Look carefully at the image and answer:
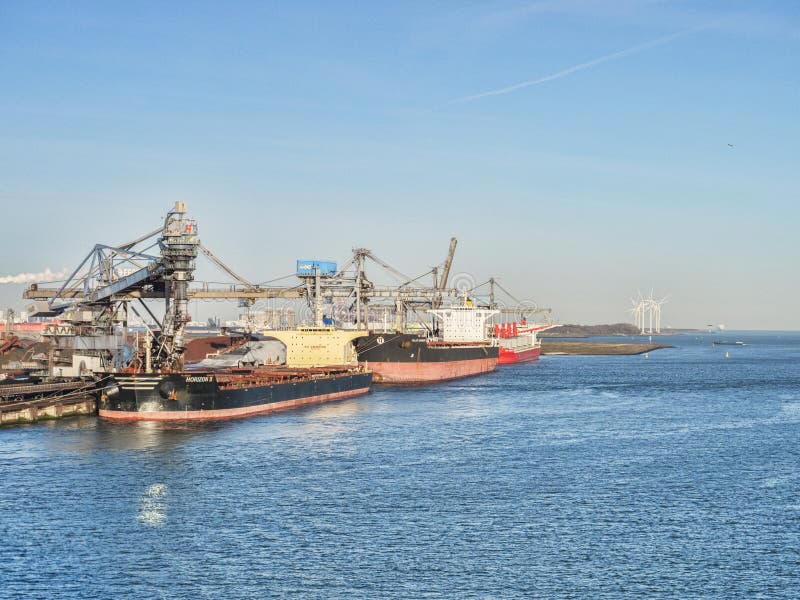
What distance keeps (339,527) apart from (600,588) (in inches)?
352

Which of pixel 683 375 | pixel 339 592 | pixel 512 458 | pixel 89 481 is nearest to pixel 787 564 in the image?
pixel 339 592

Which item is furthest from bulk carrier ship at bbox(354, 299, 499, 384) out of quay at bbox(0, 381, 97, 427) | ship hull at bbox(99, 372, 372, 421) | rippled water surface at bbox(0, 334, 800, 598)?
rippled water surface at bbox(0, 334, 800, 598)

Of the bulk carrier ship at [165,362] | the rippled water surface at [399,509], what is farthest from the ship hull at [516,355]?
the rippled water surface at [399,509]

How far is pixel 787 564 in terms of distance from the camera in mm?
25094

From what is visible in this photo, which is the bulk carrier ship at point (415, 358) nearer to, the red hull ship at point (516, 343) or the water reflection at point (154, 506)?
the red hull ship at point (516, 343)

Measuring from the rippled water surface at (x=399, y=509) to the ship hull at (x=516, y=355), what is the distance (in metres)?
86.9

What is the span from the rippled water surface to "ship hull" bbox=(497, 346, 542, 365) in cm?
8686

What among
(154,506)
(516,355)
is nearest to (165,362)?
(154,506)

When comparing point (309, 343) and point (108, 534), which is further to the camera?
point (309, 343)

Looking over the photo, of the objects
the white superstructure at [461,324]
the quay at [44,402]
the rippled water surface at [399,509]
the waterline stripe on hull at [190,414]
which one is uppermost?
the white superstructure at [461,324]

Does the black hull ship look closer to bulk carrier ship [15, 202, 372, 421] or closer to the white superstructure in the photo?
bulk carrier ship [15, 202, 372, 421]

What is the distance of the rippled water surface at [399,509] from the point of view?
2375 centimetres

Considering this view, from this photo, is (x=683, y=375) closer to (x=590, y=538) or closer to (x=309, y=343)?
(x=309, y=343)

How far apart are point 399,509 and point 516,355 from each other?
11894 centimetres
